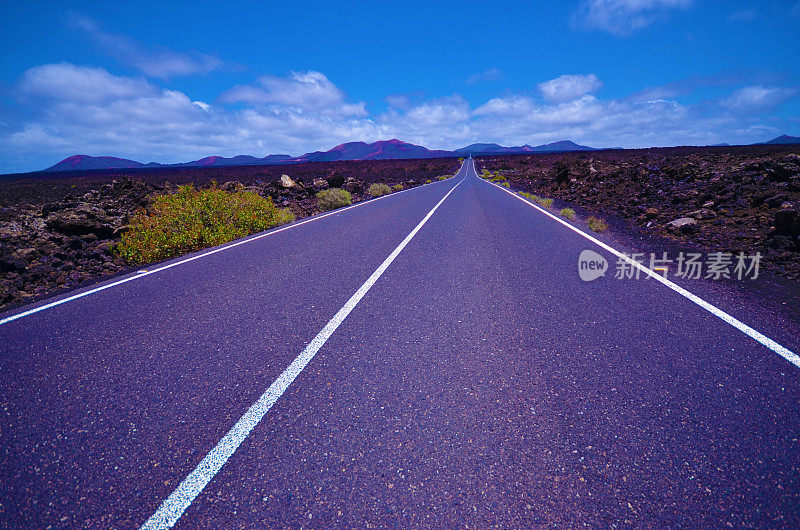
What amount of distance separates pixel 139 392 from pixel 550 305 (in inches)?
158

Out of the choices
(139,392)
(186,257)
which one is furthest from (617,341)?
(186,257)

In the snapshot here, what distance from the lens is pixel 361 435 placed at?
2184 mm

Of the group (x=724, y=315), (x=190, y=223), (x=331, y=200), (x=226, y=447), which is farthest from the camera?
(x=331, y=200)

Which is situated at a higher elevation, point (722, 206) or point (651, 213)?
point (722, 206)

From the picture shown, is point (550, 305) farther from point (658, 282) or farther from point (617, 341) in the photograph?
point (658, 282)

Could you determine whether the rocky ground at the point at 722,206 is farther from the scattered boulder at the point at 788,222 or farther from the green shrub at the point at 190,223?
the green shrub at the point at 190,223

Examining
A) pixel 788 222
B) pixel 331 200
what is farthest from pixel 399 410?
pixel 331 200

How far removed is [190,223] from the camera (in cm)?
836

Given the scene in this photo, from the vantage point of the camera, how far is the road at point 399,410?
1752 mm

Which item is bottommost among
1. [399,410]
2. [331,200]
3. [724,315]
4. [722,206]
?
[724,315]

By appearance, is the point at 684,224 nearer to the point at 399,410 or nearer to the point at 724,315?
the point at 724,315

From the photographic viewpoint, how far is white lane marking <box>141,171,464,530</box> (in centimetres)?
171

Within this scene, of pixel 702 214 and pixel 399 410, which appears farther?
pixel 702 214

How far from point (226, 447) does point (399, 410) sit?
1.09 metres
